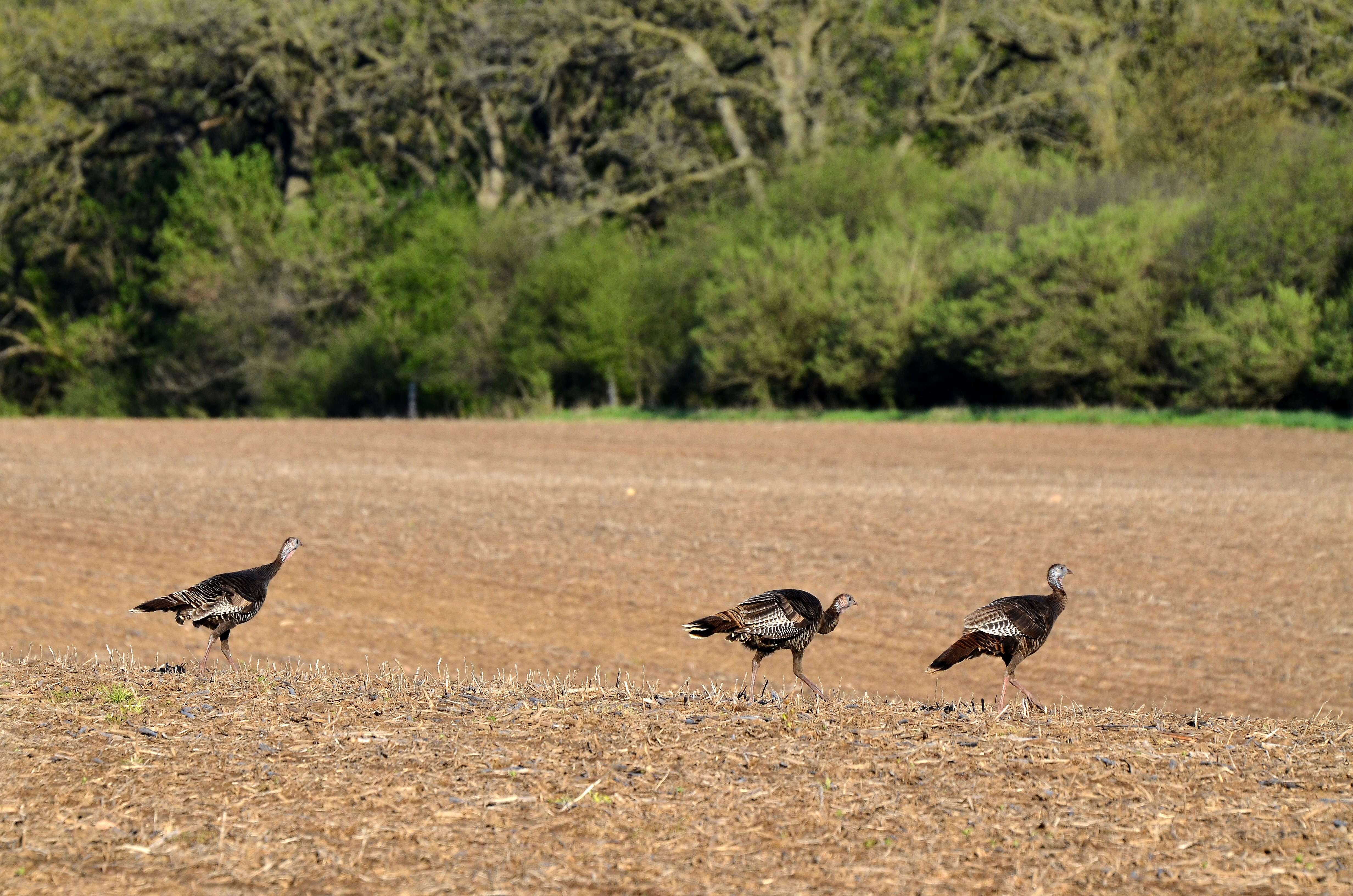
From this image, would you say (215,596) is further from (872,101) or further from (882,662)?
(872,101)

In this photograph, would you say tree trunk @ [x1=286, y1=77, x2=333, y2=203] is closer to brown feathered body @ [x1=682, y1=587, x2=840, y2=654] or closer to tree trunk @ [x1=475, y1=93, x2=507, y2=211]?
tree trunk @ [x1=475, y1=93, x2=507, y2=211]

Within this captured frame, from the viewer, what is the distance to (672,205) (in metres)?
57.3

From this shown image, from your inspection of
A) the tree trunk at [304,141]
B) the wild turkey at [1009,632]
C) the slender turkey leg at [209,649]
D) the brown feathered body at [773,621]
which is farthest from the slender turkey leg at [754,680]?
the tree trunk at [304,141]

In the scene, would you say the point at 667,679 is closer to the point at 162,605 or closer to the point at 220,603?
the point at 220,603

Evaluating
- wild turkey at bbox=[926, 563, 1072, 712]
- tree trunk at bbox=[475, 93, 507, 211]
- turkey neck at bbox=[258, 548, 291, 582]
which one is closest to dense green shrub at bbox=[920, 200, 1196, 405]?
tree trunk at bbox=[475, 93, 507, 211]

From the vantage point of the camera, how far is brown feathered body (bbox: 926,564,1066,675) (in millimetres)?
7723

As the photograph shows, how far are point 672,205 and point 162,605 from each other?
4976 centimetres

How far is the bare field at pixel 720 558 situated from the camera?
14.0 metres

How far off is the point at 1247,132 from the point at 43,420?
1538 inches

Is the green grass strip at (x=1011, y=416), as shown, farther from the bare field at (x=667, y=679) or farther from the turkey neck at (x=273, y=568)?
the turkey neck at (x=273, y=568)

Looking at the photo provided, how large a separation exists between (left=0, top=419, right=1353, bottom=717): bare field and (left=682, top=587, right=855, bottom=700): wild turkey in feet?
15.0

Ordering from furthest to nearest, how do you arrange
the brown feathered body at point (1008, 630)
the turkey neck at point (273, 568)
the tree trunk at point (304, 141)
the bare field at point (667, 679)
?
the tree trunk at point (304, 141)
the turkey neck at point (273, 568)
the brown feathered body at point (1008, 630)
the bare field at point (667, 679)

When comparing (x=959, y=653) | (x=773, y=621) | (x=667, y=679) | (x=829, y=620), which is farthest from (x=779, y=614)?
(x=667, y=679)

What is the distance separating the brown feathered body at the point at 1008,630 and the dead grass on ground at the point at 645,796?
34 centimetres
